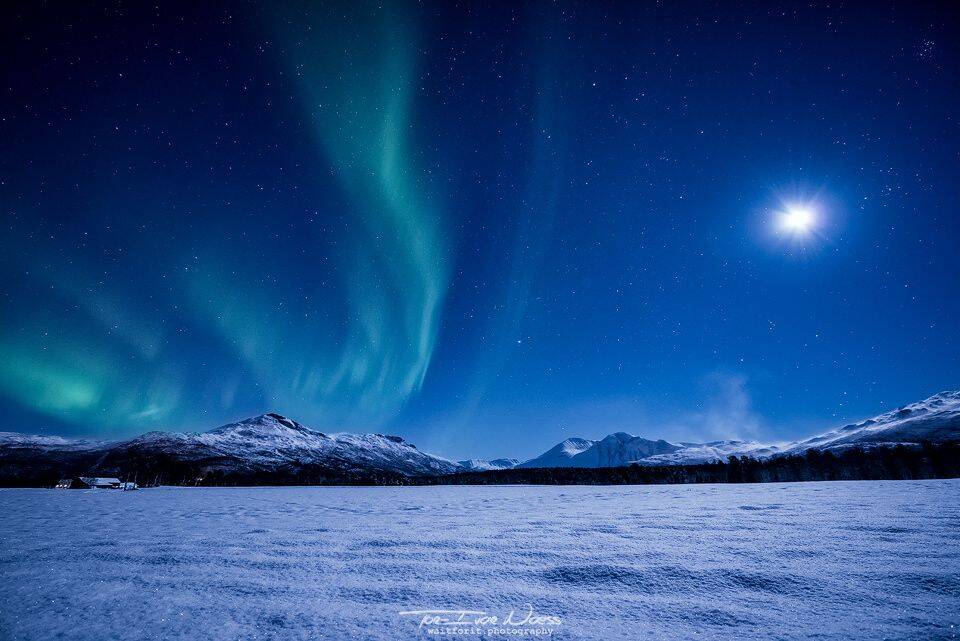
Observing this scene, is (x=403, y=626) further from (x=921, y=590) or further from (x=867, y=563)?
(x=867, y=563)

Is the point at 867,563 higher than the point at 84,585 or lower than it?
higher

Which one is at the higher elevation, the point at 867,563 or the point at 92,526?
the point at 867,563

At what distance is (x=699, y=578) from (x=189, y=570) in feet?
30.1

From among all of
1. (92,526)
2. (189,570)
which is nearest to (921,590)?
(189,570)

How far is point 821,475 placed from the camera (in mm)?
111562

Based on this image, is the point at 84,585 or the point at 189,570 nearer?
the point at 84,585

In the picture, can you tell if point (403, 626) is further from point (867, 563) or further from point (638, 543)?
point (867, 563)

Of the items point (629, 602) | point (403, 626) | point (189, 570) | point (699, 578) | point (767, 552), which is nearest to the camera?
point (403, 626)

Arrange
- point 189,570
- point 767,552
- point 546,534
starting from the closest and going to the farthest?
point 189,570, point 767,552, point 546,534

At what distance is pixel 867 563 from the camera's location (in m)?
6.63

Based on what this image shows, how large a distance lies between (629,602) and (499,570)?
2478 mm

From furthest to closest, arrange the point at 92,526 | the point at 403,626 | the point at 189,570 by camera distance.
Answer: the point at 92,526, the point at 189,570, the point at 403,626

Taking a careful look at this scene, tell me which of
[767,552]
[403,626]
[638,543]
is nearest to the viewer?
[403,626]

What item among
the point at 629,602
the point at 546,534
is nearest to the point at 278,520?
the point at 546,534
